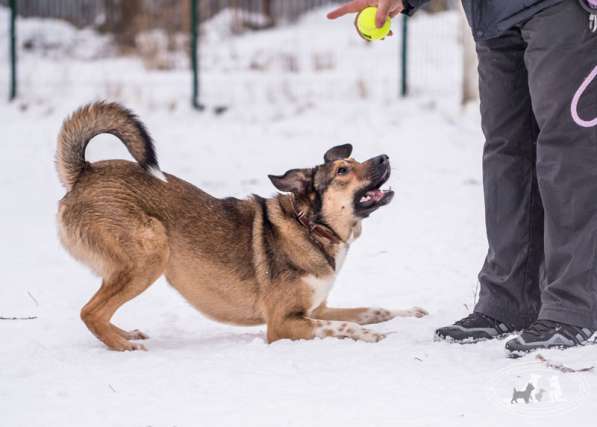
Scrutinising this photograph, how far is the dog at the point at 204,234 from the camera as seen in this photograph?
452 cm

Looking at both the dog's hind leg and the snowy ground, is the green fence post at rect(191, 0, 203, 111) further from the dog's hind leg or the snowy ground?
the dog's hind leg

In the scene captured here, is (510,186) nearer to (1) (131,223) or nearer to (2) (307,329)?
(2) (307,329)

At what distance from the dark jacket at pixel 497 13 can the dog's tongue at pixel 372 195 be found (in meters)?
1.01

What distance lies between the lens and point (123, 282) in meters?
4.48

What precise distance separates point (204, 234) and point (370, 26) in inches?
54.6

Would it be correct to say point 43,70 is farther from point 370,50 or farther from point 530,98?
point 530,98

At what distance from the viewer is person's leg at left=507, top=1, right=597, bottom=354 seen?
3.68m

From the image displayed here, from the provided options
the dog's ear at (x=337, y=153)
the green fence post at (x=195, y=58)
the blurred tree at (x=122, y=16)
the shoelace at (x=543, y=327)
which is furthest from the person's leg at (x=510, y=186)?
the blurred tree at (x=122, y=16)

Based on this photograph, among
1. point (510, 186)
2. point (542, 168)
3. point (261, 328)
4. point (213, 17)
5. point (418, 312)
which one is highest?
point (213, 17)

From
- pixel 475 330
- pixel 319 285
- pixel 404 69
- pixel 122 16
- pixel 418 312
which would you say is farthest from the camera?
pixel 122 16

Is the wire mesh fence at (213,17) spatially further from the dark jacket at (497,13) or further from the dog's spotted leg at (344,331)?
the dark jacket at (497,13)

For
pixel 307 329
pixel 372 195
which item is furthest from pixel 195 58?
pixel 307 329

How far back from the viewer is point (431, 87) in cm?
1358
